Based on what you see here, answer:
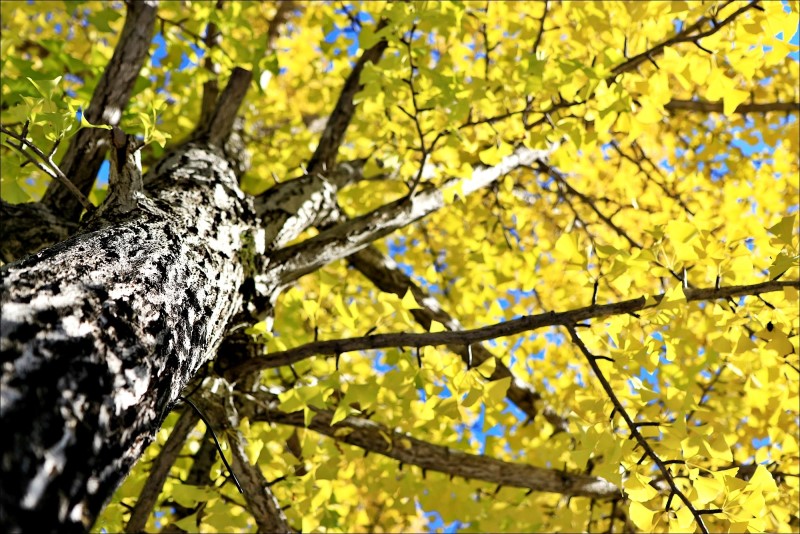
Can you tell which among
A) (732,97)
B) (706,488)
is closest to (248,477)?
(706,488)

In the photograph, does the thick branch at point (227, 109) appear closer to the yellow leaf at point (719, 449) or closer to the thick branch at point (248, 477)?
the thick branch at point (248, 477)

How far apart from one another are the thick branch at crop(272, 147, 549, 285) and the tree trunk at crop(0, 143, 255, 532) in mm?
589

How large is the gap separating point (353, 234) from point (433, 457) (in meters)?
0.80

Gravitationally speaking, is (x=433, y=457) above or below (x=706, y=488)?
above

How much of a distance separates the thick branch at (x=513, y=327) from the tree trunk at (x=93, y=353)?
1.00ft

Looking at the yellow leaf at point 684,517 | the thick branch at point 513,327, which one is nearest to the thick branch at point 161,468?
the thick branch at point 513,327

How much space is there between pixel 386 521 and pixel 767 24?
2970 millimetres

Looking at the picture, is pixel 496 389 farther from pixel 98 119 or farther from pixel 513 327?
pixel 98 119

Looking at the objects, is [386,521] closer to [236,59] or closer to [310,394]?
[310,394]

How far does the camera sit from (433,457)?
194 cm

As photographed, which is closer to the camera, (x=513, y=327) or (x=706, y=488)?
(x=706, y=488)

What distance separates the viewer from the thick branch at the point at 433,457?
188 centimetres

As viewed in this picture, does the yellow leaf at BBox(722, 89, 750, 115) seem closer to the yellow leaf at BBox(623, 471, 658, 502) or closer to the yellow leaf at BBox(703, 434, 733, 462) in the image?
the yellow leaf at BBox(703, 434, 733, 462)

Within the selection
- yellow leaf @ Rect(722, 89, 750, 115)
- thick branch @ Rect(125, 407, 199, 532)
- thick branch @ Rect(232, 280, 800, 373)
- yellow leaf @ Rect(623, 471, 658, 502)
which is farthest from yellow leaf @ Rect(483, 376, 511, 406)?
yellow leaf @ Rect(722, 89, 750, 115)
